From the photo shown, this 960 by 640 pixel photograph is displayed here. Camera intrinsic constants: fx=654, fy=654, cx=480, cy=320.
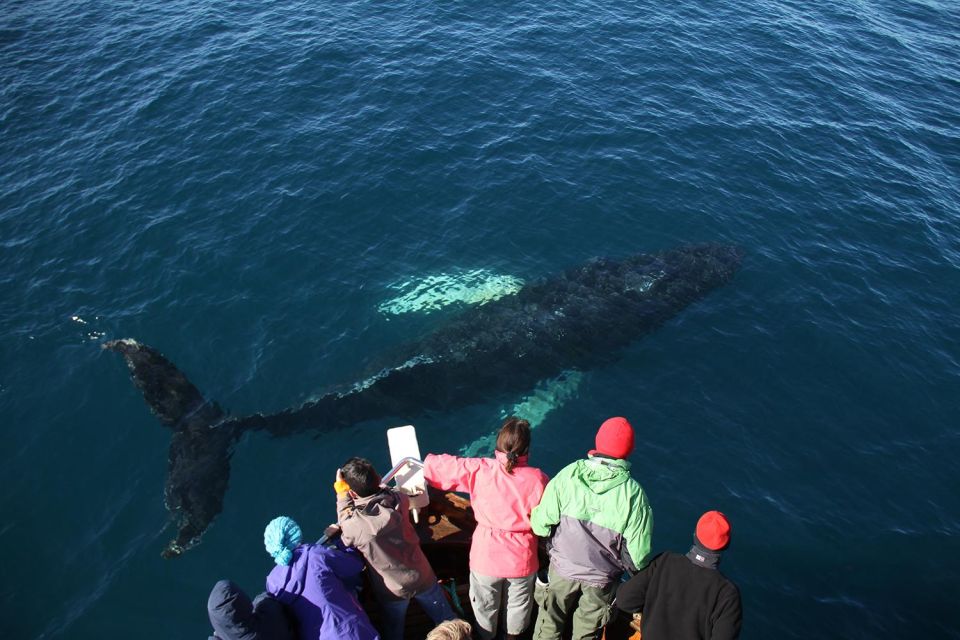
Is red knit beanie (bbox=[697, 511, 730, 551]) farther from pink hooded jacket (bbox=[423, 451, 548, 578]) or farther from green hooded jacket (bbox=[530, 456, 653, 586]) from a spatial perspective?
pink hooded jacket (bbox=[423, 451, 548, 578])

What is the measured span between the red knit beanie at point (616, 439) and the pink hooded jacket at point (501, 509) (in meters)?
1.11

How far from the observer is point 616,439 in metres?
8.60

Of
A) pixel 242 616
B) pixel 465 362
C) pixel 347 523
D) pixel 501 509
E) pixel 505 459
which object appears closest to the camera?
pixel 242 616

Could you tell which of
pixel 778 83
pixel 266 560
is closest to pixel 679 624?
pixel 266 560

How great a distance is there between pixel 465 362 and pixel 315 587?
13895 millimetres

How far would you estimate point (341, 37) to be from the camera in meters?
40.0

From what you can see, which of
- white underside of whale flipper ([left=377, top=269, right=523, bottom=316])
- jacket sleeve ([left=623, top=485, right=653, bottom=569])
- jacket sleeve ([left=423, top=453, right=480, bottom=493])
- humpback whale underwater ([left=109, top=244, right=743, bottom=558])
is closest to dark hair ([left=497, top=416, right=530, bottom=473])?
jacket sleeve ([left=423, top=453, right=480, bottom=493])

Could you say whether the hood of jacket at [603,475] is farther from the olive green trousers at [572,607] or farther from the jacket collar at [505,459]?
the olive green trousers at [572,607]

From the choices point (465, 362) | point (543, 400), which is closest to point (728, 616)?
point (543, 400)

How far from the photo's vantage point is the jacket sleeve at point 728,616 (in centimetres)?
774

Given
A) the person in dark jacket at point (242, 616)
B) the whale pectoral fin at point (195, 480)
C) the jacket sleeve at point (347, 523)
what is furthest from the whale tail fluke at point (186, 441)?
the person in dark jacket at point (242, 616)

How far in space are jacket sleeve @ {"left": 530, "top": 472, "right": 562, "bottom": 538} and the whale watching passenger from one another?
6.09 ft

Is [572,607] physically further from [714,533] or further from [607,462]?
[714,533]

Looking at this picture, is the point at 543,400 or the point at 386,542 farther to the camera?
the point at 543,400
